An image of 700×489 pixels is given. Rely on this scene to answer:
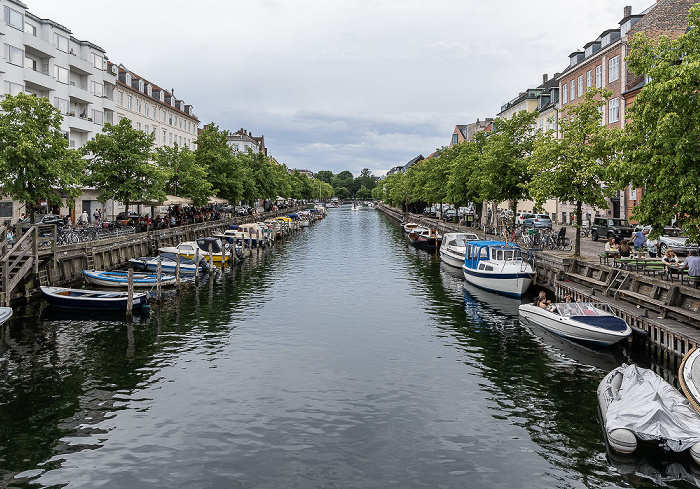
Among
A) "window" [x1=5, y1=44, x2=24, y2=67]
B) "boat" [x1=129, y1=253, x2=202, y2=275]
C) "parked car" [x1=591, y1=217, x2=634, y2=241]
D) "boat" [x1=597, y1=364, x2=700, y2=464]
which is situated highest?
"window" [x1=5, y1=44, x2=24, y2=67]

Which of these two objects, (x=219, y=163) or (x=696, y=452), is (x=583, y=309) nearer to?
(x=696, y=452)

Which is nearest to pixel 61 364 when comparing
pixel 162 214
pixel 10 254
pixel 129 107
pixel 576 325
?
pixel 10 254

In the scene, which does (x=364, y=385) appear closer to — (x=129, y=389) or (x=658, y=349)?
(x=129, y=389)

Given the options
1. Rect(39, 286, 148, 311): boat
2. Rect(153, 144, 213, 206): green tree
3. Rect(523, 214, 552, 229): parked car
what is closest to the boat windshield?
Rect(39, 286, 148, 311): boat

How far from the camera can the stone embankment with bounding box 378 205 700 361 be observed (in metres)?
20.0

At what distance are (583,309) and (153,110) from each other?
76250 millimetres

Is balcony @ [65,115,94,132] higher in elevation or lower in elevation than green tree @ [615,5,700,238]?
higher

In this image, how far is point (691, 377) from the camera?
15352 mm

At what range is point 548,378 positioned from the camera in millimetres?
18984

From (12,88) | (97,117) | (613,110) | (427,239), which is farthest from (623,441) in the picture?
(97,117)

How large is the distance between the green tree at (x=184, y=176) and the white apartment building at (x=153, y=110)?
4900 mm

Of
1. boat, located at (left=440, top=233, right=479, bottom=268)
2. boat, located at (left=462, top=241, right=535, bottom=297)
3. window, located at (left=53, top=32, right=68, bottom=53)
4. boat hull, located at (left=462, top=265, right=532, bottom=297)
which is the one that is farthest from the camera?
window, located at (left=53, top=32, right=68, bottom=53)

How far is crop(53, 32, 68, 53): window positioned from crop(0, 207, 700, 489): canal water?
39104mm

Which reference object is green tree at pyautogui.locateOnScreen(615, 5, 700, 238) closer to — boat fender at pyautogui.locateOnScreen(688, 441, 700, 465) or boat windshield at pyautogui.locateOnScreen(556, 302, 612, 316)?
boat windshield at pyautogui.locateOnScreen(556, 302, 612, 316)
